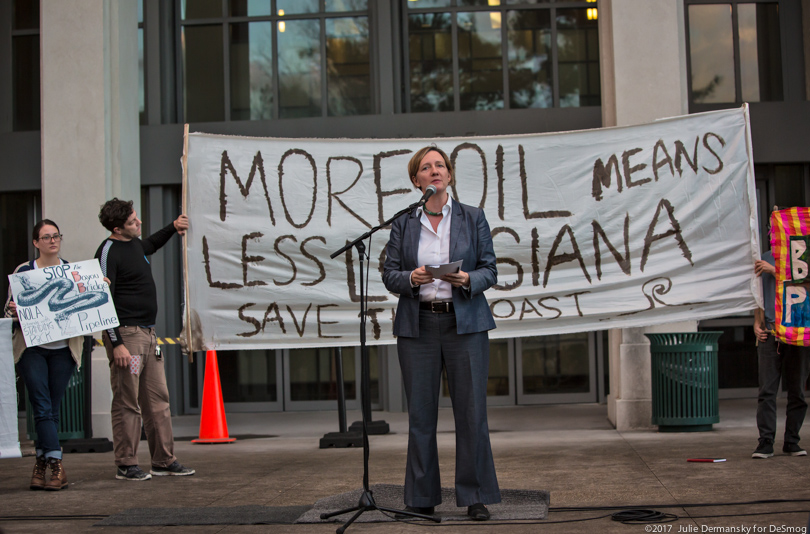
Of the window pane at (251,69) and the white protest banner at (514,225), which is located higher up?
the window pane at (251,69)

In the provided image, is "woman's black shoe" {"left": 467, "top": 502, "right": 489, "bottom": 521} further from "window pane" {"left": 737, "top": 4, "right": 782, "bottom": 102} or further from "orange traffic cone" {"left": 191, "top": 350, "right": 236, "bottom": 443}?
"window pane" {"left": 737, "top": 4, "right": 782, "bottom": 102}

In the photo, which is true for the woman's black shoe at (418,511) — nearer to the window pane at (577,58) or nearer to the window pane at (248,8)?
the window pane at (577,58)

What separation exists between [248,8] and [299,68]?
1.15 m

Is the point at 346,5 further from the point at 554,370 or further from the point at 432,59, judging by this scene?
the point at 554,370

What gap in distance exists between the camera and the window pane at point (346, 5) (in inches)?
453

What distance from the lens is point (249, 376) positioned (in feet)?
38.4

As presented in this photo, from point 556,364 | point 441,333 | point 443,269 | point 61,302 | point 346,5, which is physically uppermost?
point 346,5

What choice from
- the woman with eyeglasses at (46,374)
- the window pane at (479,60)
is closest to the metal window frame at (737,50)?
the window pane at (479,60)

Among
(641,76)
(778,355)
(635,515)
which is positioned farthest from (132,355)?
(641,76)

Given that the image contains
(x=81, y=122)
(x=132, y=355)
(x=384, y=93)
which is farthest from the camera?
(x=384, y=93)

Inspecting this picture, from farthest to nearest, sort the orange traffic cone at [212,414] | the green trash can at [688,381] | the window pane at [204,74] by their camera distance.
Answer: the window pane at [204,74]
the orange traffic cone at [212,414]
the green trash can at [688,381]

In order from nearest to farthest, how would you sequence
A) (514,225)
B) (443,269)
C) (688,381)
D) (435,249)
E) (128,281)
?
(443,269), (435,249), (128,281), (514,225), (688,381)

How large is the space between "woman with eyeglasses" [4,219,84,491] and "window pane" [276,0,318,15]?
6.28m

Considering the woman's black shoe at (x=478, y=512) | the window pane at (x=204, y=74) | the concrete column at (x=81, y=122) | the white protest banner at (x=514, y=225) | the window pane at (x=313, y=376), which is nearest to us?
the woman's black shoe at (x=478, y=512)
